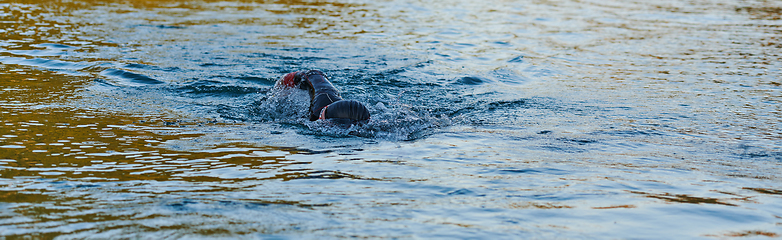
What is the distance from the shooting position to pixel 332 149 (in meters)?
4.64

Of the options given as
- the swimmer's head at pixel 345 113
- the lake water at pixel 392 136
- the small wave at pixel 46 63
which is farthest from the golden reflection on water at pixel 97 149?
the small wave at pixel 46 63

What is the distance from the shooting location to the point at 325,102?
5.48 meters

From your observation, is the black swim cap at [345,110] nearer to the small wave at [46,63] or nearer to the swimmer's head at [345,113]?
the swimmer's head at [345,113]

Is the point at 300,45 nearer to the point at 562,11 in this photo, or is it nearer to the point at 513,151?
the point at 513,151

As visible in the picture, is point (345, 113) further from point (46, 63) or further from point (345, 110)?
point (46, 63)

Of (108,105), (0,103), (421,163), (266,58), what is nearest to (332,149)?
(421,163)

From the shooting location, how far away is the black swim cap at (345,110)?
5078mm

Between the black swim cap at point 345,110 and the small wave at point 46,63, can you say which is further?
the small wave at point 46,63

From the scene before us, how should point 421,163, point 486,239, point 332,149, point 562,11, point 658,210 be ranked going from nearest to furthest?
point 486,239 → point 658,210 → point 421,163 → point 332,149 → point 562,11

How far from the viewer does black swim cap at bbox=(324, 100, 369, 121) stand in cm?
508

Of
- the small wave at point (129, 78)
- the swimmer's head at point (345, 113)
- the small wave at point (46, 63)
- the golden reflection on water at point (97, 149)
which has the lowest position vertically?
the small wave at point (129, 78)

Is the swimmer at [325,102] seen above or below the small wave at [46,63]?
above

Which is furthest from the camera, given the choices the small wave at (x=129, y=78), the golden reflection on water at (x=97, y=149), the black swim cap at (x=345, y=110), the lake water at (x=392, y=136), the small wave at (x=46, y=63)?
the small wave at (x=46, y=63)

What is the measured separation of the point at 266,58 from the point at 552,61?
4.34 m
